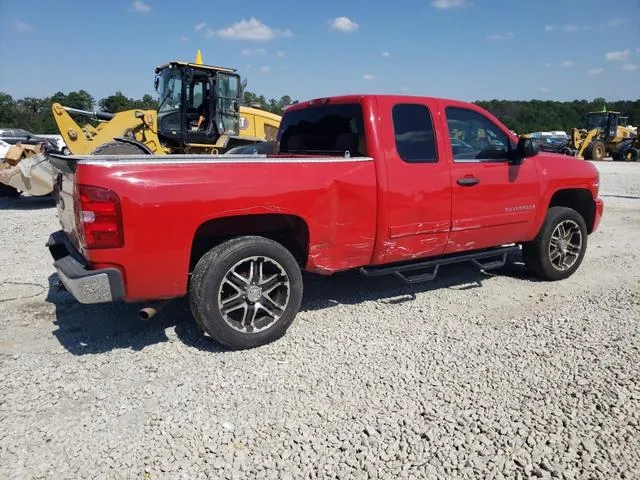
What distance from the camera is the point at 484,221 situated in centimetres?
498

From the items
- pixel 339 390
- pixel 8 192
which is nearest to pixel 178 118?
pixel 8 192

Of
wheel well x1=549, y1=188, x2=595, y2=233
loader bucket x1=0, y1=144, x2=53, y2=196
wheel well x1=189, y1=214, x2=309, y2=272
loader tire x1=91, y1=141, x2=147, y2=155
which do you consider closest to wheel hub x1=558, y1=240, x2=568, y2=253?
wheel well x1=549, y1=188, x2=595, y2=233

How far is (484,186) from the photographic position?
16.0 feet

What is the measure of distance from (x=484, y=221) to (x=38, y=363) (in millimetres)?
4086

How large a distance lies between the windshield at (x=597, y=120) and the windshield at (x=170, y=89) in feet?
92.9

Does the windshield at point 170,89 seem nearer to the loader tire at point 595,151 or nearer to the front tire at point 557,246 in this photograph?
the front tire at point 557,246

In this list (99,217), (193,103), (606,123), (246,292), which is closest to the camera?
(99,217)

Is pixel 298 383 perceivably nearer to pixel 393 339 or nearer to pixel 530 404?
pixel 393 339

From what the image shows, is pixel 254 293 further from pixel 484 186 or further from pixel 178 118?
pixel 178 118

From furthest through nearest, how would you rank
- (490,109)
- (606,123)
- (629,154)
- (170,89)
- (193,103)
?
(490,109) → (606,123) → (629,154) → (193,103) → (170,89)

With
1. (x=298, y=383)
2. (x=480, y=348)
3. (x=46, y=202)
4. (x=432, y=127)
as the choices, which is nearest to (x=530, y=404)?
(x=480, y=348)

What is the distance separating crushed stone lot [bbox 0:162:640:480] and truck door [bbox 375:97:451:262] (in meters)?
0.67

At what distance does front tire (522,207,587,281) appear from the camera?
558 cm

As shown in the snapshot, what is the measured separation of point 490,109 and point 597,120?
43.1 metres
